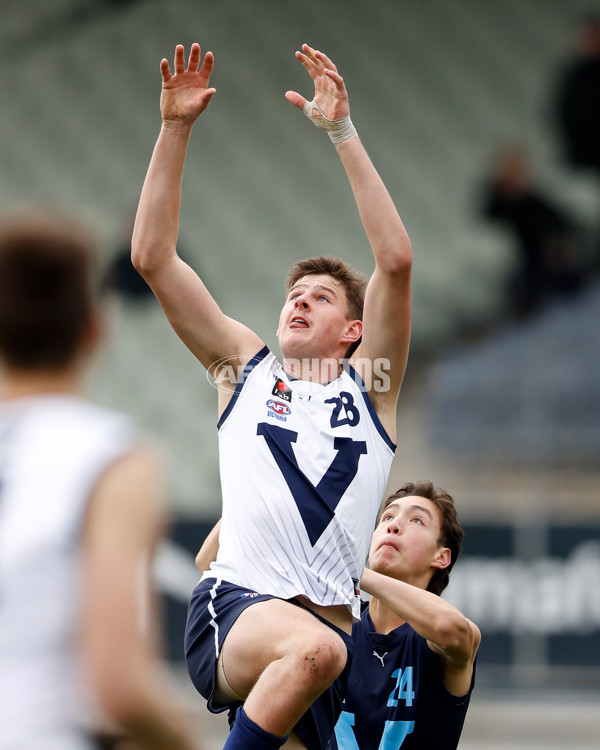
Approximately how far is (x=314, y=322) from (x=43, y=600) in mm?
2451

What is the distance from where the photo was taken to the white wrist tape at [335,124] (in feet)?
14.9

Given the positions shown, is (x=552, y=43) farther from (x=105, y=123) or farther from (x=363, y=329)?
(x=363, y=329)

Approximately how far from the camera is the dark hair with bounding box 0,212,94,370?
238 cm

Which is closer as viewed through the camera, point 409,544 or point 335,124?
point 335,124

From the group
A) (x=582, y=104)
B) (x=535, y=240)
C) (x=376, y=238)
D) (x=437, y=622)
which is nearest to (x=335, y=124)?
(x=376, y=238)

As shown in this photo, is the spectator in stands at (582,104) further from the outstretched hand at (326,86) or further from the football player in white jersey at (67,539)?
the football player in white jersey at (67,539)

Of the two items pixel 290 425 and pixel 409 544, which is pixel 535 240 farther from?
pixel 290 425

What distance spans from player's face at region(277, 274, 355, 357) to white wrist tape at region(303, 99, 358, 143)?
60 centimetres

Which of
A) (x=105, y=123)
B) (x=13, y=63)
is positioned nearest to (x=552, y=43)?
(x=105, y=123)

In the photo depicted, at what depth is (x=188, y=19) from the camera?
16.0 meters

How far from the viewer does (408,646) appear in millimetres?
4746

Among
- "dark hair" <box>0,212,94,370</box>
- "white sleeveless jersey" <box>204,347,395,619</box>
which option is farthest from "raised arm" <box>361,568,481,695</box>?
"dark hair" <box>0,212,94,370</box>

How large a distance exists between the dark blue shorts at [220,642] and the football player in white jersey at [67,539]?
5.56 feet

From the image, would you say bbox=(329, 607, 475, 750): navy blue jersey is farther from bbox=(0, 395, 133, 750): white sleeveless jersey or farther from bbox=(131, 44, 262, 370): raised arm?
bbox=(0, 395, 133, 750): white sleeveless jersey
